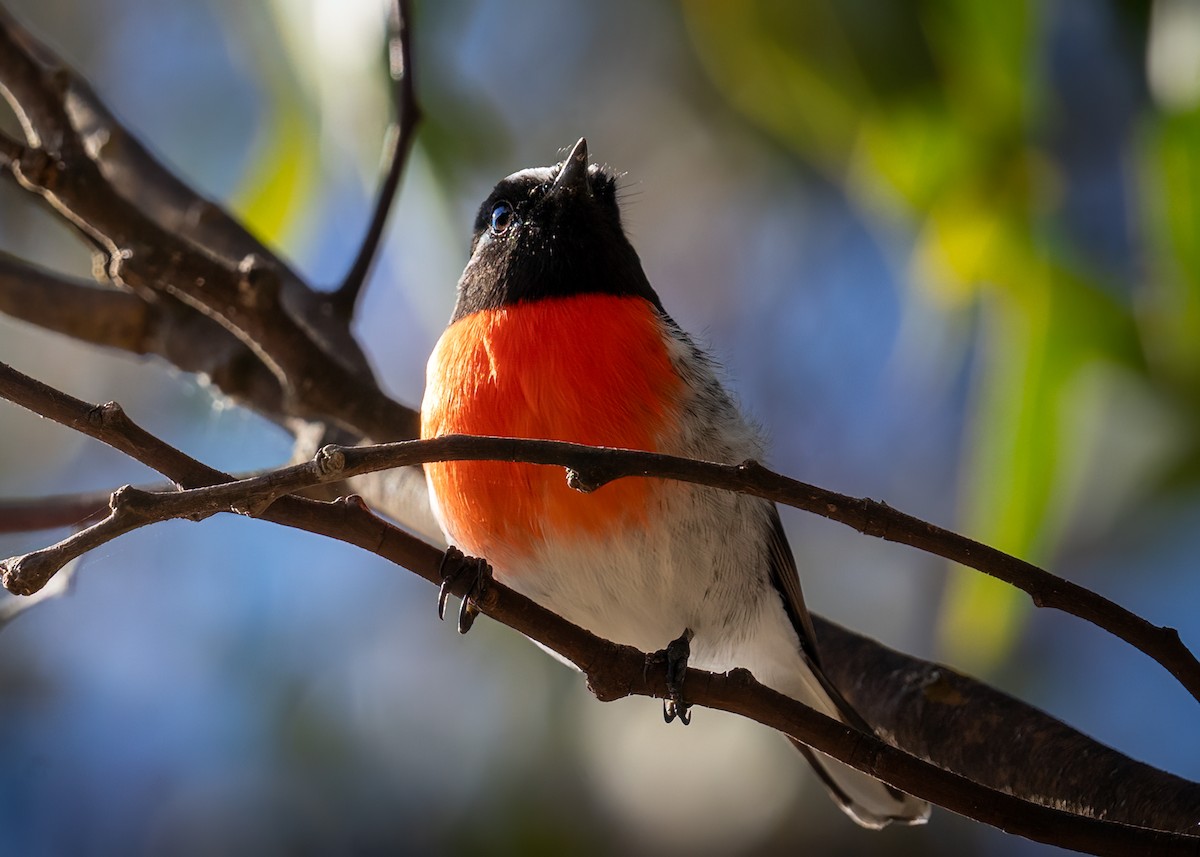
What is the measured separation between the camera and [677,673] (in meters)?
2.20

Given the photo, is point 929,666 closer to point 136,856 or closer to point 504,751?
point 504,751

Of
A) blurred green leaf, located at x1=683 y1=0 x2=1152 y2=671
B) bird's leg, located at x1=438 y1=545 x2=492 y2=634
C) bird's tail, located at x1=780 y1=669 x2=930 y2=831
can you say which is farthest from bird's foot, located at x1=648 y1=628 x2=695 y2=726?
blurred green leaf, located at x1=683 y1=0 x2=1152 y2=671

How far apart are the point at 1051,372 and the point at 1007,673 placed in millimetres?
2811

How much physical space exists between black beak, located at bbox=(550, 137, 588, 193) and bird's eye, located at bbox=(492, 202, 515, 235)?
0.49 feet

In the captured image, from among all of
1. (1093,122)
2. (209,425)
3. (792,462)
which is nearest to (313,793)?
(209,425)

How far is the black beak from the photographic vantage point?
11.1ft

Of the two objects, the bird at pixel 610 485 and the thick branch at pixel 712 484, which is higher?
the bird at pixel 610 485

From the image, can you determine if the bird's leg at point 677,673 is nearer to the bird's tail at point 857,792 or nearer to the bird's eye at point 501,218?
the bird's tail at point 857,792

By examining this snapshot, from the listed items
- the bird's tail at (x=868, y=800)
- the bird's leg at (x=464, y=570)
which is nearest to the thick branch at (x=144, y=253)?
the bird's leg at (x=464, y=570)

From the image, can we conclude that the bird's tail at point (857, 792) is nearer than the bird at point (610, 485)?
No

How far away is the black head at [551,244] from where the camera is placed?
3.27m

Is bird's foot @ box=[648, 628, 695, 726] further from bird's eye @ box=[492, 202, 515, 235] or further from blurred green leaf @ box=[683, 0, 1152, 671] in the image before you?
bird's eye @ box=[492, 202, 515, 235]

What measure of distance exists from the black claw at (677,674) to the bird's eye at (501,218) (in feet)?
4.20

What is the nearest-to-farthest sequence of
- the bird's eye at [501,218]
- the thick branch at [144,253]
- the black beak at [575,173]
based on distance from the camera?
the thick branch at [144,253] → the black beak at [575,173] → the bird's eye at [501,218]
